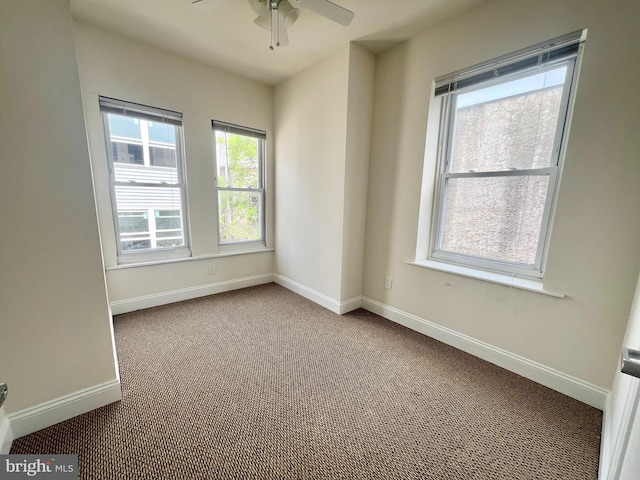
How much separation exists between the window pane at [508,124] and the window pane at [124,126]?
2.95 metres

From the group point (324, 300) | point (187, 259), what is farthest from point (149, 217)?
point (324, 300)

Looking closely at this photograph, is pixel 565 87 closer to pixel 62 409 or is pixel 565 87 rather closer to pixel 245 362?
pixel 245 362

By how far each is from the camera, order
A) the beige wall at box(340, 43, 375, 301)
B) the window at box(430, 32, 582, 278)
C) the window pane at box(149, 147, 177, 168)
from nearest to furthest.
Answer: the window at box(430, 32, 582, 278) < the beige wall at box(340, 43, 375, 301) < the window pane at box(149, 147, 177, 168)

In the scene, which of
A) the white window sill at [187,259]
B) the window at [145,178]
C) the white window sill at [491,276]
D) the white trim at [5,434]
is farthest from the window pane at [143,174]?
the white window sill at [491,276]

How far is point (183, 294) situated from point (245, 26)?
270 cm

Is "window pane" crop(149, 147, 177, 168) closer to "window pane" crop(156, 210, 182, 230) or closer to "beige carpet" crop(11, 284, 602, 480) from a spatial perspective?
"window pane" crop(156, 210, 182, 230)

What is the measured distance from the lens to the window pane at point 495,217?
1790mm

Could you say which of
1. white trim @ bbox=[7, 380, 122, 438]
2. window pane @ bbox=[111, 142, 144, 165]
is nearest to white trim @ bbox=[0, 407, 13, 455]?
white trim @ bbox=[7, 380, 122, 438]

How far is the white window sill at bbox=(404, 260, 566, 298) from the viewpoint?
168 centimetres

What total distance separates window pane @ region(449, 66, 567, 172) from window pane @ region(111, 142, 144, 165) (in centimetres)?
296

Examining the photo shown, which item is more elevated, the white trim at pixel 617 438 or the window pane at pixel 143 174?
the window pane at pixel 143 174

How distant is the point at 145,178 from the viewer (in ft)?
8.52

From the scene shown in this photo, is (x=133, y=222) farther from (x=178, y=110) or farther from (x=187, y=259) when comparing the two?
(x=178, y=110)

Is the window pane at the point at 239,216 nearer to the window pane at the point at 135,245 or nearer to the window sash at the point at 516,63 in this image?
the window pane at the point at 135,245
